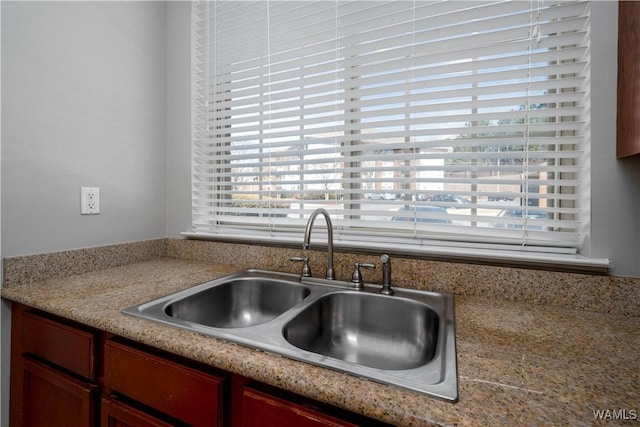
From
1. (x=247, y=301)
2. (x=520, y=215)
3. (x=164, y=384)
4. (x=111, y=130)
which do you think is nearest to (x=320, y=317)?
(x=247, y=301)

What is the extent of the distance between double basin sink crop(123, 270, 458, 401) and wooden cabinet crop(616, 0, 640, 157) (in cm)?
68

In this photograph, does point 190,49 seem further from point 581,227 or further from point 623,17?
point 581,227

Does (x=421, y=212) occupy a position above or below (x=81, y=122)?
Result: below

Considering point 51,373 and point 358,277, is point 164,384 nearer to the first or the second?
point 51,373

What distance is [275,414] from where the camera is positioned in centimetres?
65

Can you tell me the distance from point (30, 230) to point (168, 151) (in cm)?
76

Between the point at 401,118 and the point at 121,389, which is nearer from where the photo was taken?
the point at 121,389

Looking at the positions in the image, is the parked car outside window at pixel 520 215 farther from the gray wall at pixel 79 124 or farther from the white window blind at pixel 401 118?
the gray wall at pixel 79 124

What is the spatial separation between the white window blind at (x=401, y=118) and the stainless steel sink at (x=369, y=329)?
278mm

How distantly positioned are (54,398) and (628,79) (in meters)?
2.03

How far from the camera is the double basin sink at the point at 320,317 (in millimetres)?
835

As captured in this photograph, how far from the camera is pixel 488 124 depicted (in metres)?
1.15

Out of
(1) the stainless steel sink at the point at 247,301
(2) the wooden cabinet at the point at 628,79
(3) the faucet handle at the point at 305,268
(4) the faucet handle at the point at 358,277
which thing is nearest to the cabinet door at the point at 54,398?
(1) the stainless steel sink at the point at 247,301

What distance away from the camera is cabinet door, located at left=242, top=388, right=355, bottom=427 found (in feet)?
1.98
